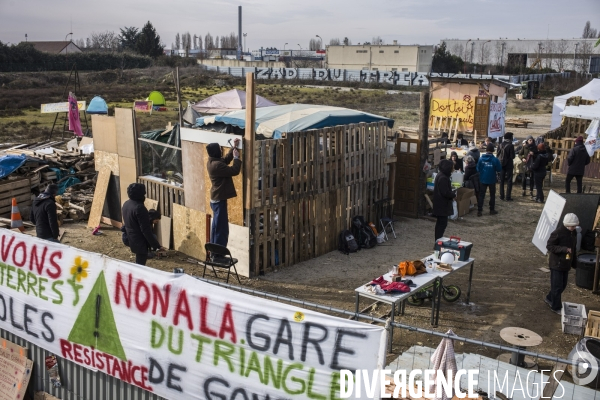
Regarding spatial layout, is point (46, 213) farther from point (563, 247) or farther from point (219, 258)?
point (563, 247)

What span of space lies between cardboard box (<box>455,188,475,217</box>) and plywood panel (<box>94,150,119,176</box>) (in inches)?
334

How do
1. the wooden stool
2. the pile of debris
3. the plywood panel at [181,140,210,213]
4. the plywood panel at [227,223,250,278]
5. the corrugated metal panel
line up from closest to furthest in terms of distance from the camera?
the corrugated metal panel
the wooden stool
the plywood panel at [227,223,250,278]
the plywood panel at [181,140,210,213]
the pile of debris

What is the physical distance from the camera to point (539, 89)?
5600 centimetres

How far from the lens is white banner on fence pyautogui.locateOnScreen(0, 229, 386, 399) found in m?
4.43

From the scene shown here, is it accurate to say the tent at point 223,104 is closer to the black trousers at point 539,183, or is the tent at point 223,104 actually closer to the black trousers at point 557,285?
the black trousers at point 539,183

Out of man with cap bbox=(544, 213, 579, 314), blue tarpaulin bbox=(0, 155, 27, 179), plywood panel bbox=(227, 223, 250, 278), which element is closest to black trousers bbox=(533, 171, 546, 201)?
man with cap bbox=(544, 213, 579, 314)

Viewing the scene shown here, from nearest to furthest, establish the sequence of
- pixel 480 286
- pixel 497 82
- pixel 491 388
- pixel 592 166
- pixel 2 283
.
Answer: pixel 491 388
pixel 2 283
pixel 480 286
pixel 592 166
pixel 497 82

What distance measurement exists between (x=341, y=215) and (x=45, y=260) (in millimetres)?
7164

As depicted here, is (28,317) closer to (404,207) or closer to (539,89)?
(404,207)

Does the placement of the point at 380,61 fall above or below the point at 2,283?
above

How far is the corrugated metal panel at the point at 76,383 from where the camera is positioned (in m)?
5.69

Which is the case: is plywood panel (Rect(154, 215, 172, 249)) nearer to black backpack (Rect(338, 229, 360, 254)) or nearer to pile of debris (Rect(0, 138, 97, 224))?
pile of debris (Rect(0, 138, 97, 224))

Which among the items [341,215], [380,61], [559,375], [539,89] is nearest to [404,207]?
[341,215]

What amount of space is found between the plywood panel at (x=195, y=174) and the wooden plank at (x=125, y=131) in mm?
1848
